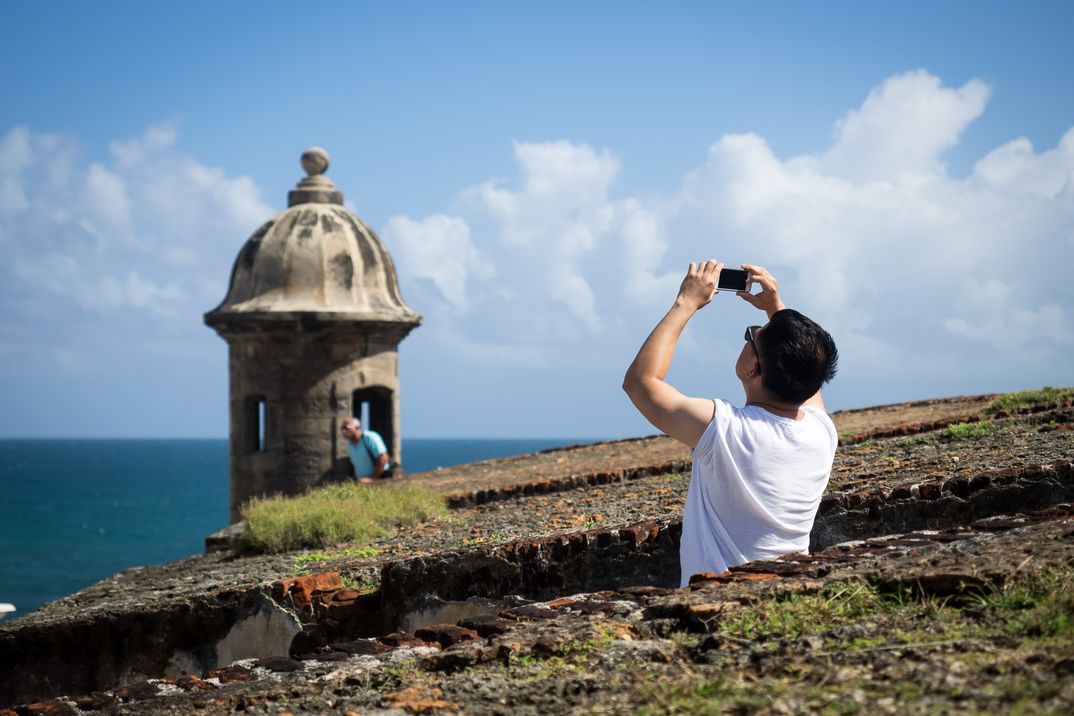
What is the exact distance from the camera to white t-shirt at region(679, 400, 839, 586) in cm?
418

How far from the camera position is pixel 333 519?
372 inches

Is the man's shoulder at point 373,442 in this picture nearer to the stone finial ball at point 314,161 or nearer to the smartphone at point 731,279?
the stone finial ball at point 314,161

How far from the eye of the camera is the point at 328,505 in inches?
391

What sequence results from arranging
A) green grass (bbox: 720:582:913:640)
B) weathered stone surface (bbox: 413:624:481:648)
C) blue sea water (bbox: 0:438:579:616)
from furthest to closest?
blue sea water (bbox: 0:438:579:616) < weathered stone surface (bbox: 413:624:481:648) < green grass (bbox: 720:582:913:640)

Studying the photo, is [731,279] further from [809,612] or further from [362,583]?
[362,583]

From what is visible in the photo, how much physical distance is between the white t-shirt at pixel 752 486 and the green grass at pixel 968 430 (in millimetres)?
4611

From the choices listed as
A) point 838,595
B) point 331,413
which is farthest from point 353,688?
point 331,413

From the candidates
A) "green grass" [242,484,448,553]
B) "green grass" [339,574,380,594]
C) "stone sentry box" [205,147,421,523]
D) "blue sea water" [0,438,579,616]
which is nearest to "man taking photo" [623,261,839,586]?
"green grass" [339,574,380,594]

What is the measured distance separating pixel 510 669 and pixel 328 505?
653 cm

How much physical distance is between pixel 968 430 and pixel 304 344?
9162 mm

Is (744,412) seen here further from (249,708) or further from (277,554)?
(277,554)

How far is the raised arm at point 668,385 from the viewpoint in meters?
4.18

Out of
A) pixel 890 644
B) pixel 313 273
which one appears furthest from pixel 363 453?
pixel 890 644

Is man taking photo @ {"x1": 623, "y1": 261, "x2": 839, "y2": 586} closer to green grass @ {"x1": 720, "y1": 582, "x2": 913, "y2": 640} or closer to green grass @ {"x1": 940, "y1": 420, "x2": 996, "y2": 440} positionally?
green grass @ {"x1": 720, "y1": 582, "x2": 913, "y2": 640}
